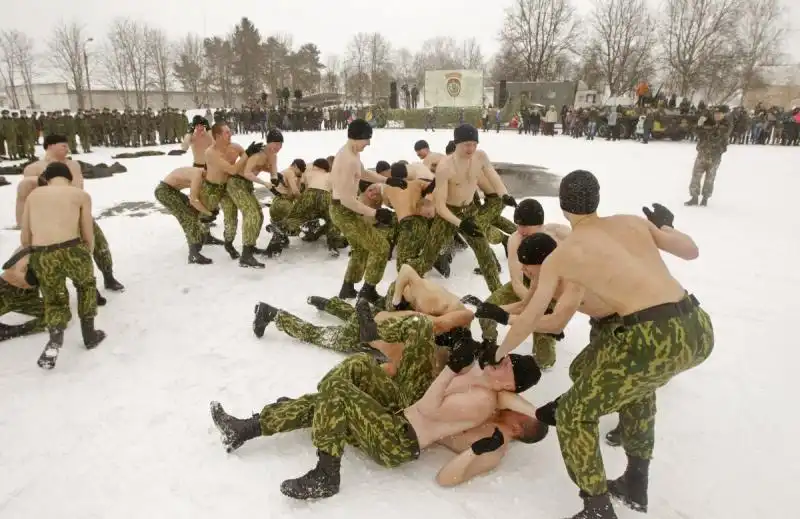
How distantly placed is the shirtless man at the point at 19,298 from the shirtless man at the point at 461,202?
11.0 ft

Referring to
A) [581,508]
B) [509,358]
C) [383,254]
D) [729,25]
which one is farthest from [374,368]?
[729,25]

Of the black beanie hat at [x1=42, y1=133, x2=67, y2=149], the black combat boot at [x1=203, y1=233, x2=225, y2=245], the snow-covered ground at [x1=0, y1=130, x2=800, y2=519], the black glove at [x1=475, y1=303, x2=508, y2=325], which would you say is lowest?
the snow-covered ground at [x1=0, y1=130, x2=800, y2=519]

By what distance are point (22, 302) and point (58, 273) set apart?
0.81 m

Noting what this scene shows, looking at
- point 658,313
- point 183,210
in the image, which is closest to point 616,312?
point 658,313

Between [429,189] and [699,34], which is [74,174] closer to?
[429,189]

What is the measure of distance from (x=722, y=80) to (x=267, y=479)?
45.0 m

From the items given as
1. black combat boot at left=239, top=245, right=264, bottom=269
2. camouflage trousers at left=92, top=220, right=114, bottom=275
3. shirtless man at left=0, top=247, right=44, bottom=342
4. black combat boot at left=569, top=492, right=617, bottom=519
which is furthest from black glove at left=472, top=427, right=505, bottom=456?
camouflage trousers at left=92, top=220, right=114, bottom=275

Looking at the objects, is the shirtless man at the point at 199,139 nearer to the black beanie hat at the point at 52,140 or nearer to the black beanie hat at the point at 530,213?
the black beanie hat at the point at 52,140

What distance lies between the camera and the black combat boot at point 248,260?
5906mm

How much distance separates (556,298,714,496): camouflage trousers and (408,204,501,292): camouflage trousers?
2.49 m

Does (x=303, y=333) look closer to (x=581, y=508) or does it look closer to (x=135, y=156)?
(x=581, y=508)

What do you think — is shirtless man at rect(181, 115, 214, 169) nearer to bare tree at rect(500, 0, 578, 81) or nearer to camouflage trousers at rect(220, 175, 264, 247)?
camouflage trousers at rect(220, 175, 264, 247)

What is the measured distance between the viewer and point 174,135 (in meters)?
20.3

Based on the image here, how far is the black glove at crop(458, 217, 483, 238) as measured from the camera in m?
4.56
